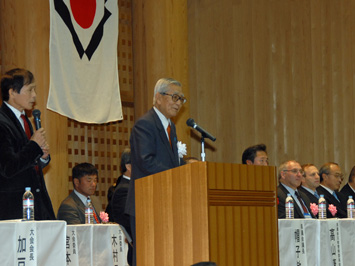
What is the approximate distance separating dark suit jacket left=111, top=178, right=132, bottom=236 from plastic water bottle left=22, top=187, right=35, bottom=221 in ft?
3.32

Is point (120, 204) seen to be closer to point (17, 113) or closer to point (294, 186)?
point (17, 113)

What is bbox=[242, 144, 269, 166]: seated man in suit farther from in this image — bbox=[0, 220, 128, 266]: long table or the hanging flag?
bbox=[0, 220, 128, 266]: long table

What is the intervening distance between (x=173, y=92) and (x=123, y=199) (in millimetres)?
1532

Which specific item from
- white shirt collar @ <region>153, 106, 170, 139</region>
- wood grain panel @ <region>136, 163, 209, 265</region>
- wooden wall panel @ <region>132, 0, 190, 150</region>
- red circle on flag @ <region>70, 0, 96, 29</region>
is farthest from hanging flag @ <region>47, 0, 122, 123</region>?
wood grain panel @ <region>136, 163, 209, 265</region>

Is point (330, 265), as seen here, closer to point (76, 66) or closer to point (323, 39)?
point (76, 66)

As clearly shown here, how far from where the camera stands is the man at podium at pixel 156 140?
4523 mm

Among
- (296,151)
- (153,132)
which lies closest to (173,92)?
(153,132)

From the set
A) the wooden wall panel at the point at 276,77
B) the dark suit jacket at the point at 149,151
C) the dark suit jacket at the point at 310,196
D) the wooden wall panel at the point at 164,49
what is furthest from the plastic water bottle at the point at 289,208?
the wooden wall panel at the point at 276,77

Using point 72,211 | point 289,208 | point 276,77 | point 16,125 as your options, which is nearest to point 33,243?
point 16,125

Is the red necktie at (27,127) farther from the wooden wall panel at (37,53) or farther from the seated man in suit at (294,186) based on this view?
the seated man in suit at (294,186)

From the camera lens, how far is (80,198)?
6613mm

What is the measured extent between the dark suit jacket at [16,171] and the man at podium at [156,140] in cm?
59

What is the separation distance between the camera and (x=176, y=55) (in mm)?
8203

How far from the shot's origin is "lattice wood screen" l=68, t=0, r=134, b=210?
828cm
